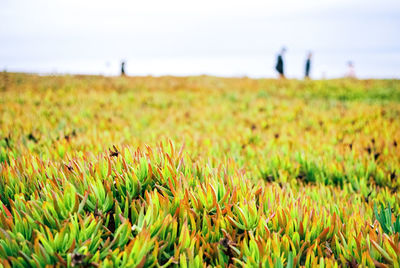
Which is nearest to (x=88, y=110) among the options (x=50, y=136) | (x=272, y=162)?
(x=50, y=136)

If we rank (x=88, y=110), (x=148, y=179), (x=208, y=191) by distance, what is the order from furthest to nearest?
(x=88, y=110), (x=148, y=179), (x=208, y=191)

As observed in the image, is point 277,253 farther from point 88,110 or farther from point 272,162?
point 88,110

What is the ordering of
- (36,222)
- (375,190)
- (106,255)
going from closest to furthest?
(106,255) < (36,222) < (375,190)

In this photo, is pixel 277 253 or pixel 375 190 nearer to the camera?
pixel 277 253

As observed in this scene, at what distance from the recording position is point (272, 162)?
13.8ft

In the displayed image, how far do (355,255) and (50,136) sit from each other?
456 centimetres

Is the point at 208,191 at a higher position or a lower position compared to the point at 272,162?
higher

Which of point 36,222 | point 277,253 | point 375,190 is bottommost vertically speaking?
point 375,190

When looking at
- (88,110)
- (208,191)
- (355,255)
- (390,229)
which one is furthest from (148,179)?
(88,110)

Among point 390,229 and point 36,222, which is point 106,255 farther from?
point 390,229

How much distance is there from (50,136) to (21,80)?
1274cm

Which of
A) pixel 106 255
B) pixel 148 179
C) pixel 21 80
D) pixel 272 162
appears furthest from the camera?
pixel 21 80

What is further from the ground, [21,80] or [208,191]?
[21,80]

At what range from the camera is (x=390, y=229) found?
200cm
